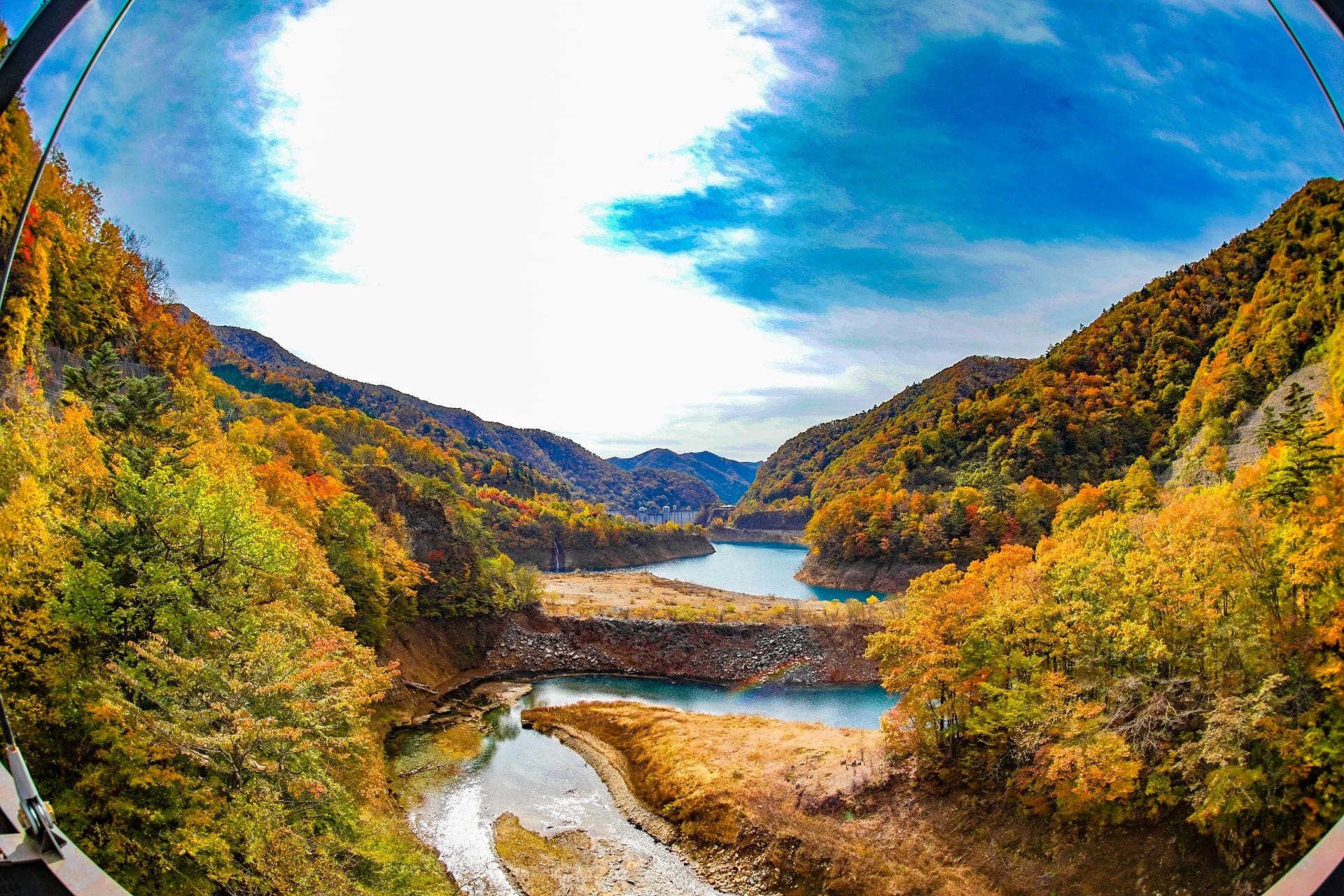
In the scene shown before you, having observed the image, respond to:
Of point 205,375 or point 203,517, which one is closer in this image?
point 203,517

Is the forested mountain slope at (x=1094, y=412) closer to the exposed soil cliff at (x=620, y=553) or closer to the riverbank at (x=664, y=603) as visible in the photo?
the riverbank at (x=664, y=603)

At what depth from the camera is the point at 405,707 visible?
38250 mm

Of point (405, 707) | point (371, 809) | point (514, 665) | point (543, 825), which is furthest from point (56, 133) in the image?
point (514, 665)

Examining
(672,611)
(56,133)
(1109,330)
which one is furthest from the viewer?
(1109,330)

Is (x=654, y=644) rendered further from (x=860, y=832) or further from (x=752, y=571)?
(x=752, y=571)

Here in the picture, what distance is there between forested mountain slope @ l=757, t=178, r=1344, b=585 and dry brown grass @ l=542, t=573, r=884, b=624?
28517mm

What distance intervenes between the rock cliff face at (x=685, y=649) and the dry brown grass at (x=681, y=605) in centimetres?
210

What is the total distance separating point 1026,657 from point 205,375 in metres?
59.4

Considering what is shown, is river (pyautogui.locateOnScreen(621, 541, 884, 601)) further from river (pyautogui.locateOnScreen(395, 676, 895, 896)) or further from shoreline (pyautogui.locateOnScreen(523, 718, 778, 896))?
shoreline (pyautogui.locateOnScreen(523, 718, 778, 896))

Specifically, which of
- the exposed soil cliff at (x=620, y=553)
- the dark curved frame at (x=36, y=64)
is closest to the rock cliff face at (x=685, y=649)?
the dark curved frame at (x=36, y=64)

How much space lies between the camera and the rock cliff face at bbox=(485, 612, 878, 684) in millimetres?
53781

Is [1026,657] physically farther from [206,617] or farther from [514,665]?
[514,665]

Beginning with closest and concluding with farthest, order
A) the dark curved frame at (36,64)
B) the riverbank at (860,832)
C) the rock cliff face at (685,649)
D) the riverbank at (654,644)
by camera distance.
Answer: the dark curved frame at (36,64)
the riverbank at (860,832)
the riverbank at (654,644)
the rock cliff face at (685,649)

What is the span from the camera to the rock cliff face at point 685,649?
176 feet
